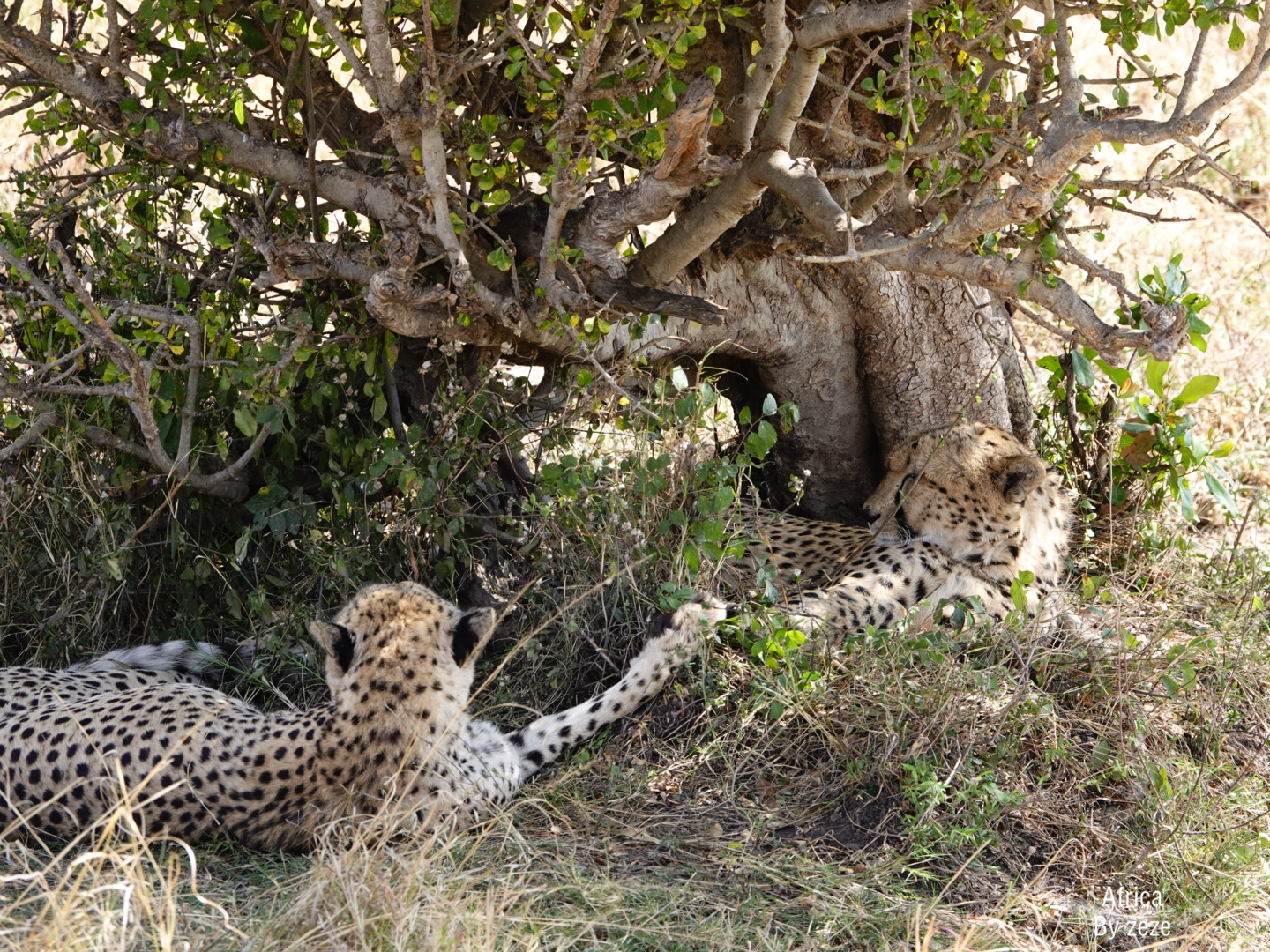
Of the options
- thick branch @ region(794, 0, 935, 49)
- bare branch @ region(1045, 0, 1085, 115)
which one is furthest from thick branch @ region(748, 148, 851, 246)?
bare branch @ region(1045, 0, 1085, 115)

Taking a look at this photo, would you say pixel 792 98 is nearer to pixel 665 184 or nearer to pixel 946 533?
pixel 665 184

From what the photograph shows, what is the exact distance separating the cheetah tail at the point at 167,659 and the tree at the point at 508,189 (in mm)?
441

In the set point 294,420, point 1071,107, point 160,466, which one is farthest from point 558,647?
point 1071,107

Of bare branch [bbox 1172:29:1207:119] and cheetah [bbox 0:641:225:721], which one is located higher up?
bare branch [bbox 1172:29:1207:119]

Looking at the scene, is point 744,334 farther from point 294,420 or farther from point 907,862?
point 907,862

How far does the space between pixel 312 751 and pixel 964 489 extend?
2.03m

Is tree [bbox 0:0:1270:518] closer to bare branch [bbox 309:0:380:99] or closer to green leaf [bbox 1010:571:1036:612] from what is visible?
bare branch [bbox 309:0:380:99]

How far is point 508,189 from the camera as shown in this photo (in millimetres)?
3525

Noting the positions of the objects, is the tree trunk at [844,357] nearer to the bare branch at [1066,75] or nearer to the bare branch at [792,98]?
the bare branch at [792,98]

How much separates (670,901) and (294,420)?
1598 millimetres

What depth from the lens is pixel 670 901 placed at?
2.61 metres

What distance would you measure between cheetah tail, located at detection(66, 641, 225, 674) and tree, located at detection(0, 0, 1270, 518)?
0.44m

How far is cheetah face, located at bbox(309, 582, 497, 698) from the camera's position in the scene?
9.52 ft

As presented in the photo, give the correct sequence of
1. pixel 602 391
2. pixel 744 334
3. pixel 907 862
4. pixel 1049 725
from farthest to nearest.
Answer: pixel 744 334
pixel 602 391
pixel 1049 725
pixel 907 862
